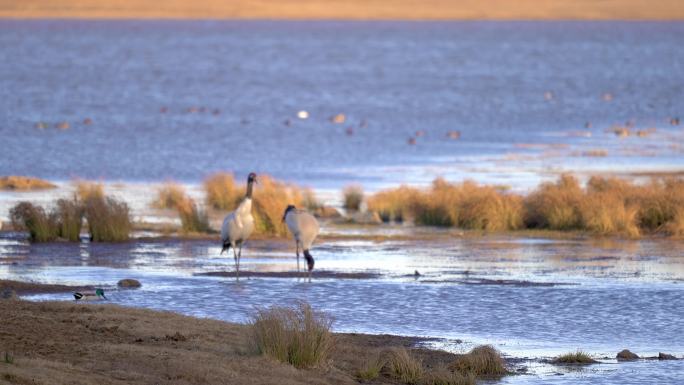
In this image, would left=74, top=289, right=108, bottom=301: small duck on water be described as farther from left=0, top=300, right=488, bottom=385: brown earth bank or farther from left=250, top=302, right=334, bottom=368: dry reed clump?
left=250, top=302, right=334, bottom=368: dry reed clump

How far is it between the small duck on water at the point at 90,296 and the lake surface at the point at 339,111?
18489mm

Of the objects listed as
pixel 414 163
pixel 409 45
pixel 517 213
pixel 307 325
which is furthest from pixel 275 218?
pixel 409 45

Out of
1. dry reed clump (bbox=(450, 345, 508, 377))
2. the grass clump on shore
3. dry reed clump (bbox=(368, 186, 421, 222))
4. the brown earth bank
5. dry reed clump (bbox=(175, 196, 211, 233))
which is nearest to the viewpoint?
the brown earth bank

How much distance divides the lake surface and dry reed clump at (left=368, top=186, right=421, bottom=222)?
5665mm

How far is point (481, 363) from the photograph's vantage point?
1291cm

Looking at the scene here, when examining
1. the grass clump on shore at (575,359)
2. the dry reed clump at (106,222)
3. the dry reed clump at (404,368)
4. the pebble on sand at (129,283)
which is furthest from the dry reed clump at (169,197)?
the dry reed clump at (404,368)

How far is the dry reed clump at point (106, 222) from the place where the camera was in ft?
77.0

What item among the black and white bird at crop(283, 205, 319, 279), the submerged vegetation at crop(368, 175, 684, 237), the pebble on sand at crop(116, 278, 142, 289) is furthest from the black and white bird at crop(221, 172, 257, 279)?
the submerged vegetation at crop(368, 175, 684, 237)

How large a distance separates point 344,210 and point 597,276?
10858mm

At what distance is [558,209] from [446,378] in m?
13.9

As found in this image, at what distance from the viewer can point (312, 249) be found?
23172 mm

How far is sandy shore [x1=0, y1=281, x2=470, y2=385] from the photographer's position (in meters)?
A: 11.0

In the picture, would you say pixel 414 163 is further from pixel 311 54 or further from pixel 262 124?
pixel 311 54

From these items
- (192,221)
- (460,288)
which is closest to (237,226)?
(460,288)
